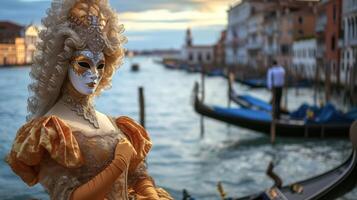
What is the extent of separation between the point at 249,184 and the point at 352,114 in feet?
10.9

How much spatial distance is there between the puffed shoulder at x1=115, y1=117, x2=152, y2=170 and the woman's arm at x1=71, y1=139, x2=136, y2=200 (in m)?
0.13

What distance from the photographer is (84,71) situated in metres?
1.31

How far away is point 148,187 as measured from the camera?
143 centimetres

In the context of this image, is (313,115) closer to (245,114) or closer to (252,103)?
(245,114)

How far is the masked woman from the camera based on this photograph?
1.23 metres

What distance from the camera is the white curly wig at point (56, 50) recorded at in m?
1.29

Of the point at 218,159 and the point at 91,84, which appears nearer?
the point at 91,84

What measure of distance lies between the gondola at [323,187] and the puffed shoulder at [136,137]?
6.11 ft

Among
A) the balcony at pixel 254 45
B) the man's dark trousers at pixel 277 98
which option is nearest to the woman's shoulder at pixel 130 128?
the man's dark trousers at pixel 277 98

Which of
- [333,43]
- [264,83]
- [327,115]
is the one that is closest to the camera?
[327,115]

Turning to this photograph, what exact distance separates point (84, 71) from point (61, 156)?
0.22 meters

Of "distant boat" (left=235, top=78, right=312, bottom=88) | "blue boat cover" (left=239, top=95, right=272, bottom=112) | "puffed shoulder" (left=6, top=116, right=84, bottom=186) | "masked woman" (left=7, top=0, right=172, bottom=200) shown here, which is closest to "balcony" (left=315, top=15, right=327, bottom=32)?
"distant boat" (left=235, top=78, right=312, bottom=88)

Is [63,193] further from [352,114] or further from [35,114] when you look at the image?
[352,114]

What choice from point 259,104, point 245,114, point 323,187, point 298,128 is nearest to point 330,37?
point 259,104
